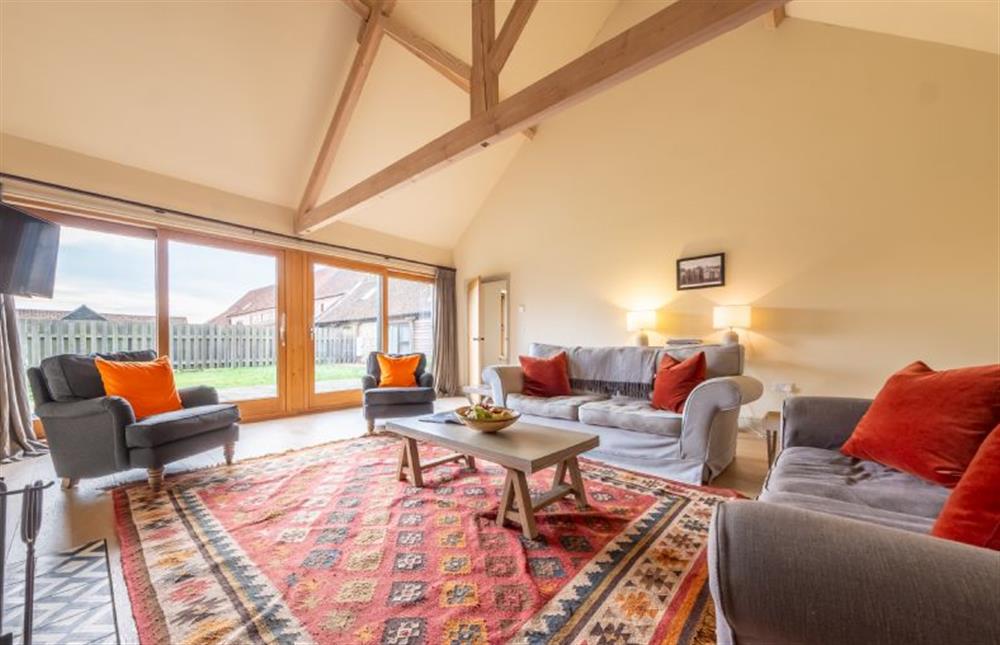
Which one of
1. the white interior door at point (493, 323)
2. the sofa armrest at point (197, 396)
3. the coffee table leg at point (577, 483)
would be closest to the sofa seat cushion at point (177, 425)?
the sofa armrest at point (197, 396)

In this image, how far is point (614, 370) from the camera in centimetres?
342

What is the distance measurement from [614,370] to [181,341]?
4.20 metres

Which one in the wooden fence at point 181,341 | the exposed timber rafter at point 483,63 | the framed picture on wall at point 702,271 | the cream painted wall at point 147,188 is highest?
the exposed timber rafter at point 483,63

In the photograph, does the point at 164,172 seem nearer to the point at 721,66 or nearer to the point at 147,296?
the point at 147,296

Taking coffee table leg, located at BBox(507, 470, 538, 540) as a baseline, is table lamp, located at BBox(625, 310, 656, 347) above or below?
above

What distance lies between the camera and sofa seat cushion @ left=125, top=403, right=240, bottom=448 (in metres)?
2.24

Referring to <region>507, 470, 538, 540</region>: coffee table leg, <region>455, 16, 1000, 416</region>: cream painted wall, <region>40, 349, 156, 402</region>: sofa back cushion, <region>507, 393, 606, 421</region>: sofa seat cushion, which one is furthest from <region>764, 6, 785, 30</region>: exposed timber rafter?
<region>40, 349, 156, 402</region>: sofa back cushion

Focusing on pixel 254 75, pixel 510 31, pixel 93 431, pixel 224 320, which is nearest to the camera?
pixel 93 431

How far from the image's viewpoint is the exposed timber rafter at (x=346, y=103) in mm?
3576

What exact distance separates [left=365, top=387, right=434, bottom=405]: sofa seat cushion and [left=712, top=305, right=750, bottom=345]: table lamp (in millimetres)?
2847

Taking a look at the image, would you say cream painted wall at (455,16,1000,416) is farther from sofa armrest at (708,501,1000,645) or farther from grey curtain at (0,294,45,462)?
grey curtain at (0,294,45,462)

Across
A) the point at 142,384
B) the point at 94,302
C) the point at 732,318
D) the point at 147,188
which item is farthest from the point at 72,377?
→ the point at 732,318

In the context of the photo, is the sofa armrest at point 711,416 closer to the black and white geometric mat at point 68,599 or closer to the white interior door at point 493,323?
the black and white geometric mat at point 68,599

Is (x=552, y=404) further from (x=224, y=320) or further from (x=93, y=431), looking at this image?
(x=224, y=320)
